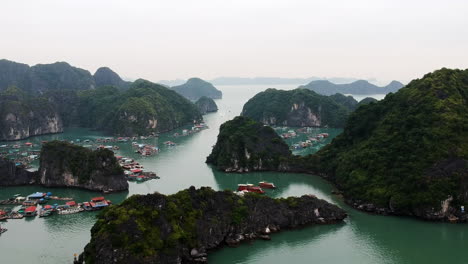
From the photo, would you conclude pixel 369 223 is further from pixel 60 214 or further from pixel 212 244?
pixel 60 214

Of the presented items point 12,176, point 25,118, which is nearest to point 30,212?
point 12,176

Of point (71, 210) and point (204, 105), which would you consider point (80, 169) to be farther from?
point (204, 105)

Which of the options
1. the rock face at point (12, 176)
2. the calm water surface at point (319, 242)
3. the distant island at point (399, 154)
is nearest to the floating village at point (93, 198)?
the calm water surface at point (319, 242)

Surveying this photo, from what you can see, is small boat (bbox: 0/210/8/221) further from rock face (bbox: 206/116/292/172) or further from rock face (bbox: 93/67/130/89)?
rock face (bbox: 93/67/130/89)

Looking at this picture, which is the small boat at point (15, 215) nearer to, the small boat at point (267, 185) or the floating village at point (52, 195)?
the floating village at point (52, 195)

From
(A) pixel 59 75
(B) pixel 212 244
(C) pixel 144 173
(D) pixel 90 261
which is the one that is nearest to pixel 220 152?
(C) pixel 144 173

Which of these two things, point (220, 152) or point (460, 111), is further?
point (220, 152)

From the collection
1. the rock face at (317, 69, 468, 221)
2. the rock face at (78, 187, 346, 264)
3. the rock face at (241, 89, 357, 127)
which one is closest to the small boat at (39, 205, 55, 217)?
the rock face at (78, 187, 346, 264)
